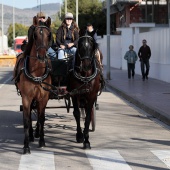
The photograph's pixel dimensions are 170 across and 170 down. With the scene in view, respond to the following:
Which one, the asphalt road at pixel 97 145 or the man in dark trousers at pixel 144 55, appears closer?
the asphalt road at pixel 97 145

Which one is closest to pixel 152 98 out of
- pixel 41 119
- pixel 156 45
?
pixel 41 119

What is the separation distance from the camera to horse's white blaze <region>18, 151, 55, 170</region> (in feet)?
31.0

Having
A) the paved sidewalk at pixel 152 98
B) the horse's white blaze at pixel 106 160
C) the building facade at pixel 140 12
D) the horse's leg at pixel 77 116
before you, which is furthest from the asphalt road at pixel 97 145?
the building facade at pixel 140 12

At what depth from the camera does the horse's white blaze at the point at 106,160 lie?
9.45 m

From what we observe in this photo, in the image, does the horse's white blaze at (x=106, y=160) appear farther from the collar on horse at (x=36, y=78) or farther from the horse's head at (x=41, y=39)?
the horse's head at (x=41, y=39)

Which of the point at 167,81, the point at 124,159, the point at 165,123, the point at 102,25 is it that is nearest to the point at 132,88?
the point at 167,81

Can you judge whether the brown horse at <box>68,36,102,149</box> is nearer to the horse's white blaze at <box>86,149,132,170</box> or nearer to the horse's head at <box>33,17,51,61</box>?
the horse's white blaze at <box>86,149,132,170</box>

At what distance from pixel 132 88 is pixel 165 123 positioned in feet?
35.6

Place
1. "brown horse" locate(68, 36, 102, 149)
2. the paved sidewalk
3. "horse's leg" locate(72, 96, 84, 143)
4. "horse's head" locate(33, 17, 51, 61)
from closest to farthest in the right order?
"horse's head" locate(33, 17, 51, 61), "brown horse" locate(68, 36, 102, 149), "horse's leg" locate(72, 96, 84, 143), the paved sidewalk

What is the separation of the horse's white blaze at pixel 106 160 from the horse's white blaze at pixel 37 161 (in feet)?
2.13

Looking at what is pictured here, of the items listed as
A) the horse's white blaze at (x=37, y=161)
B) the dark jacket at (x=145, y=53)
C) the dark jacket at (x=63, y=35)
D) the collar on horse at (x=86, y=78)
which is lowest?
the horse's white blaze at (x=37, y=161)

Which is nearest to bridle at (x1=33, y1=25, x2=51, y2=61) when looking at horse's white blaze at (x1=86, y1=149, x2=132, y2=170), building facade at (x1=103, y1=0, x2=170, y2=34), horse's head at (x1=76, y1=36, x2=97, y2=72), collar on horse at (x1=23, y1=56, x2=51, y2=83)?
collar on horse at (x1=23, y1=56, x2=51, y2=83)

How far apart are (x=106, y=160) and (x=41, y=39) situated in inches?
90.8

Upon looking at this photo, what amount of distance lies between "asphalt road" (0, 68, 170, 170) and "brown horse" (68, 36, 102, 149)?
1.83 ft
